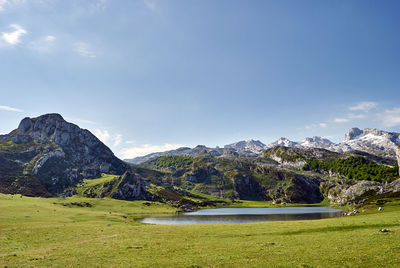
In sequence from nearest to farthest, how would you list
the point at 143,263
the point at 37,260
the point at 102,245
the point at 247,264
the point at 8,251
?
1. the point at 247,264
2. the point at 143,263
3. the point at 37,260
4. the point at 8,251
5. the point at 102,245

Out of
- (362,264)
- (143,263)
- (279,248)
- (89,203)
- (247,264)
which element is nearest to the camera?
(362,264)

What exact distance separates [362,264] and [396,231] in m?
19.2

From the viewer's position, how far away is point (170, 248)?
119 feet

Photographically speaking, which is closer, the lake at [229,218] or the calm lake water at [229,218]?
the lake at [229,218]

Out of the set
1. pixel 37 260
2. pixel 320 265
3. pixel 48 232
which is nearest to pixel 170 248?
pixel 37 260

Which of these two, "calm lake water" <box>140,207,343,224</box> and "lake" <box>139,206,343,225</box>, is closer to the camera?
"lake" <box>139,206,343,225</box>

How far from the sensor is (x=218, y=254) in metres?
31.1

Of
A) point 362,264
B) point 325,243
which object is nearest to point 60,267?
point 362,264

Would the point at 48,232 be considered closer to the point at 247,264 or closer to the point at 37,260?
the point at 37,260

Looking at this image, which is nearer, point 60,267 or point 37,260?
A: point 60,267

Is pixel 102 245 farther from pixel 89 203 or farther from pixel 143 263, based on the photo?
pixel 89 203

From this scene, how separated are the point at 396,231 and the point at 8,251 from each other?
200 ft

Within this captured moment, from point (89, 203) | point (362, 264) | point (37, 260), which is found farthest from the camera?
point (89, 203)

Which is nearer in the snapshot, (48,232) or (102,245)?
(102,245)
